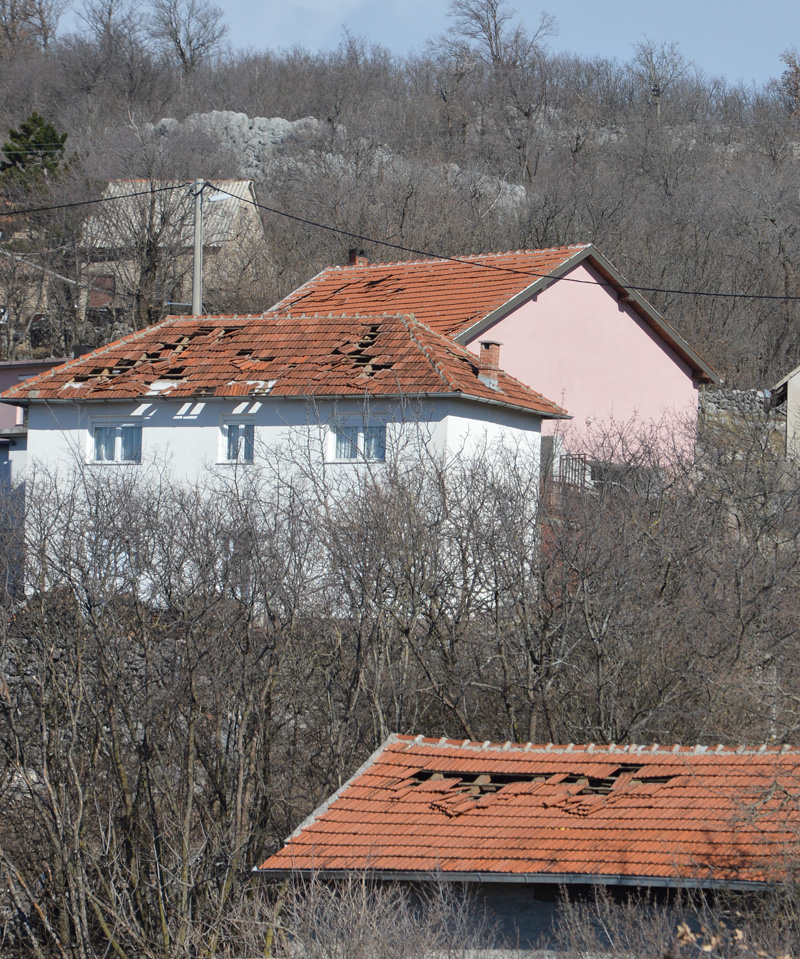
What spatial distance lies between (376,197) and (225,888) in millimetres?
27702

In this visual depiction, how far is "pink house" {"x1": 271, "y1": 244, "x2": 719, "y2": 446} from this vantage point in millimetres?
22734

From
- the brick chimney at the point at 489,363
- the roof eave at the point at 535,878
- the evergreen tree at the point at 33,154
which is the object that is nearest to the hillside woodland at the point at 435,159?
the evergreen tree at the point at 33,154

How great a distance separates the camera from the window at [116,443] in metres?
20.0

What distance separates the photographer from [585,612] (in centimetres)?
1570

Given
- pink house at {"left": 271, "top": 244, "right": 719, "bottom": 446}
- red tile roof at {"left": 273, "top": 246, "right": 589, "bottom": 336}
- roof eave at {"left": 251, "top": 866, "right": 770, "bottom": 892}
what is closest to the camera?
roof eave at {"left": 251, "top": 866, "right": 770, "bottom": 892}

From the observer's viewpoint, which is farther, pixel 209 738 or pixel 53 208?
pixel 53 208

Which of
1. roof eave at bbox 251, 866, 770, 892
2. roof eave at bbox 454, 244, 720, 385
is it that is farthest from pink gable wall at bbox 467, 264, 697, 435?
roof eave at bbox 251, 866, 770, 892

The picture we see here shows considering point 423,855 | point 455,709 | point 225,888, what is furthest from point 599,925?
point 455,709

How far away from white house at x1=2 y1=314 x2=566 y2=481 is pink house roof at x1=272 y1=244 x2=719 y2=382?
6.73 feet

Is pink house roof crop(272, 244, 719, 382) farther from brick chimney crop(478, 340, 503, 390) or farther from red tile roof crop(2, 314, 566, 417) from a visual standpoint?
red tile roof crop(2, 314, 566, 417)

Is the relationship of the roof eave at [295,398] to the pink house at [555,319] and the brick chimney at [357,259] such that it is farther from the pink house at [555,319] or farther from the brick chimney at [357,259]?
the brick chimney at [357,259]

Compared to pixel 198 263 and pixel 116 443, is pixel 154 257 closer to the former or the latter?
pixel 198 263

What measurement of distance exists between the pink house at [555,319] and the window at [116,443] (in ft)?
17.6

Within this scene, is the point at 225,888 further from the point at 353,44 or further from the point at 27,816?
the point at 353,44
